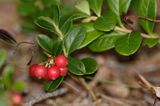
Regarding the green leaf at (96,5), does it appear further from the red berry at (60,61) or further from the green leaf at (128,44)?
the red berry at (60,61)

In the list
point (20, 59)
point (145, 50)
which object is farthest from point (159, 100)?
point (20, 59)

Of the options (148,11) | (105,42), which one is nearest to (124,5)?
(148,11)

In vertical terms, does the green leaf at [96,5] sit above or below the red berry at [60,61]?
above

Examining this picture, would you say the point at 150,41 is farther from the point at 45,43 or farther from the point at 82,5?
the point at 45,43

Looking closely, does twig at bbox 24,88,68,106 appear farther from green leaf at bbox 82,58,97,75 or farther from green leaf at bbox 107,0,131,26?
green leaf at bbox 107,0,131,26

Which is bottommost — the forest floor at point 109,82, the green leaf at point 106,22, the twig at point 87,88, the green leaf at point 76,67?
the forest floor at point 109,82

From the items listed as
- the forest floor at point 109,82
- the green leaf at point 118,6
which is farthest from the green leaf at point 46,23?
the forest floor at point 109,82
